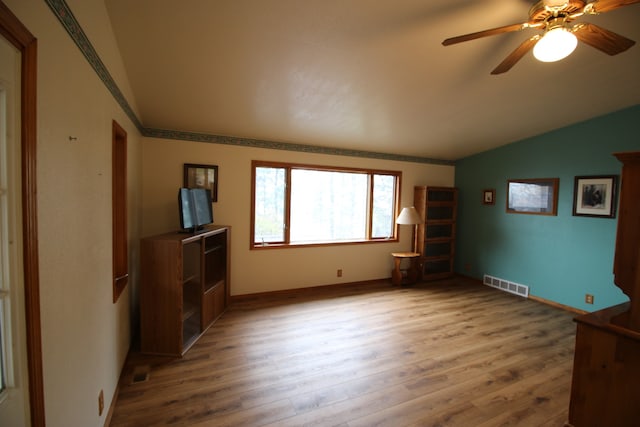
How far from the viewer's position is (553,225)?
3.95m

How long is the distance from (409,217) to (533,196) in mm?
1871

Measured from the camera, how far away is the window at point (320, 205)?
157 inches

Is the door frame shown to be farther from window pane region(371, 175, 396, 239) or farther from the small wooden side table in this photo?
the small wooden side table

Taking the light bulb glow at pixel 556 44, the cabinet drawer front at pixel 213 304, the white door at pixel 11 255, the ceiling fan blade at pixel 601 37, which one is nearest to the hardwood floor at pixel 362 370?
the cabinet drawer front at pixel 213 304

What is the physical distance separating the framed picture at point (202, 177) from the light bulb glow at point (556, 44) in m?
3.32

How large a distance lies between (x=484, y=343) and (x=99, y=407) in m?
3.31

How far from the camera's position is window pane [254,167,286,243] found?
3.94 m

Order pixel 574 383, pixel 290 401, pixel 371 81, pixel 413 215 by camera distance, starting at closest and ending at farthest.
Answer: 1. pixel 574 383
2. pixel 290 401
3. pixel 371 81
4. pixel 413 215

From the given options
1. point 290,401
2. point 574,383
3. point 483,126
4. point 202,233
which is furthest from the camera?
point 483,126

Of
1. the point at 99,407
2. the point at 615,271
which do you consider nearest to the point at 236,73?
the point at 99,407

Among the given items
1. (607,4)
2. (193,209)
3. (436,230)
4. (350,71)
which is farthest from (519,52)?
(436,230)

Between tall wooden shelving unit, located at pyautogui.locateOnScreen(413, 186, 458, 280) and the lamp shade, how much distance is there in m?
0.32

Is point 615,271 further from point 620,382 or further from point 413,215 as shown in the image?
point 413,215

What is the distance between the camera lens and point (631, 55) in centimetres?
233
